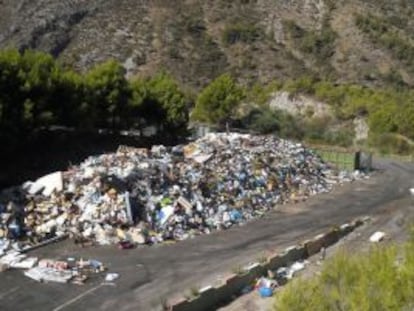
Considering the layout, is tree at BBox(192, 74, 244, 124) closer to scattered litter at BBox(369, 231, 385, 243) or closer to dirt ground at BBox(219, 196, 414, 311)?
dirt ground at BBox(219, 196, 414, 311)

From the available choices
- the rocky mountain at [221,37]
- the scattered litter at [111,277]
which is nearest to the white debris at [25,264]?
the scattered litter at [111,277]

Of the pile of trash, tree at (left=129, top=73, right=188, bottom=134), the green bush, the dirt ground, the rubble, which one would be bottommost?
the dirt ground

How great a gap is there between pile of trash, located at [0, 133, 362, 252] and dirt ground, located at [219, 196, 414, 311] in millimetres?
4797

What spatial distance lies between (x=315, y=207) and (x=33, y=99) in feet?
50.8

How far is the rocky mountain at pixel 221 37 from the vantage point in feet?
299

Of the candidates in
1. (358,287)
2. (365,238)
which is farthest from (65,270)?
(358,287)

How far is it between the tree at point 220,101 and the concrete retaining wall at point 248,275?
38552 millimetres

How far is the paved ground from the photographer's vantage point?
69.4 feet

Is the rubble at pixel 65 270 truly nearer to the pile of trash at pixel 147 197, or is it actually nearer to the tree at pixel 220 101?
the pile of trash at pixel 147 197

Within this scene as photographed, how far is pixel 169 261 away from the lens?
83.2 ft

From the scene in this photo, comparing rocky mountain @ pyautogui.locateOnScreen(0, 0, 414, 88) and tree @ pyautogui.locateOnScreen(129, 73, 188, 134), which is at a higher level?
rocky mountain @ pyautogui.locateOnScreen(0, 0, 414, 88)

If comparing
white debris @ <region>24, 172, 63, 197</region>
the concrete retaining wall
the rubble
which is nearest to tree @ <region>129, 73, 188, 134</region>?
white debris @ <region>24, 172, 63, 197</region>

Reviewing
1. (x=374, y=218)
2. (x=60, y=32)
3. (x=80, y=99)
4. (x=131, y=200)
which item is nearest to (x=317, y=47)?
(x=60, y=32)

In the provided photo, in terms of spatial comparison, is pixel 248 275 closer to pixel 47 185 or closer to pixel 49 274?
pixel 49 274
